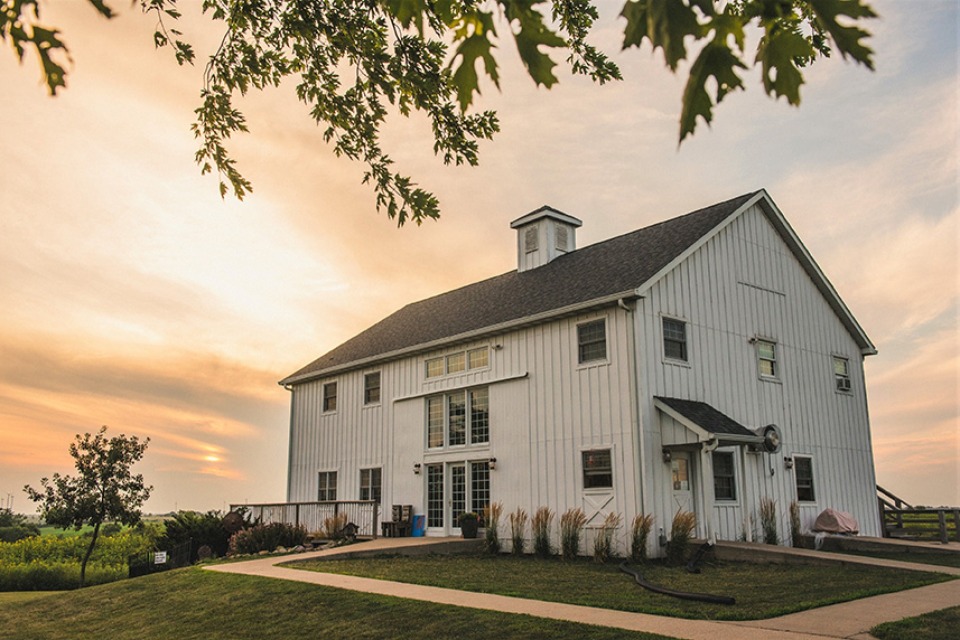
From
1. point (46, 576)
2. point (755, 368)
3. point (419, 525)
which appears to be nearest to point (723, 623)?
point (755, 368)

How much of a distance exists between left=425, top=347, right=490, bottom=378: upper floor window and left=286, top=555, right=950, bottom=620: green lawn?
224 inches

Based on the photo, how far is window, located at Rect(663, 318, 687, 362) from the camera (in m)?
17.9

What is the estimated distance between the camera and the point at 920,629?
26.7 feet

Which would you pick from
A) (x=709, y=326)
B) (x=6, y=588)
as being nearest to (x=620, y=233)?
(x=709, y=326)

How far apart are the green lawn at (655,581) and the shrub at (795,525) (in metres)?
4.53

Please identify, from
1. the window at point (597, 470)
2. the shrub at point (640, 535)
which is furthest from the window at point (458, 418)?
the shrub at point (640, 535)

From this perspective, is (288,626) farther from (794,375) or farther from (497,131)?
(794,375)

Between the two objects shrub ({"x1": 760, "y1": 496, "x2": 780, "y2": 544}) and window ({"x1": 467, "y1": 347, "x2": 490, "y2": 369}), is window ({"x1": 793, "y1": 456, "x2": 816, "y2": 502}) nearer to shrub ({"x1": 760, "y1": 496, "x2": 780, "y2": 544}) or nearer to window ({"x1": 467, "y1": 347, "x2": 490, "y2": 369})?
shrub ({"x1": 760, "y1": 496, "x2": 780, "y2": 544})

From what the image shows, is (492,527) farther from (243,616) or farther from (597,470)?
(243,616)

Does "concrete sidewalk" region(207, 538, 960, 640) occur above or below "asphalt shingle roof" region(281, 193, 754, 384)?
below

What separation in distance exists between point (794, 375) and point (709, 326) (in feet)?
12.4

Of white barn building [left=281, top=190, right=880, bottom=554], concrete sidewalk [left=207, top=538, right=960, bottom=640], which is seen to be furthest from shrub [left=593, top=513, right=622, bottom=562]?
concrete sidewalk [left=207, top=538, right=960, bottom=640]

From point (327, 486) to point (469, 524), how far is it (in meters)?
7.84

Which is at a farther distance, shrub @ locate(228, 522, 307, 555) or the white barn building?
shrub @ locate(228, 522, 307, 555)
